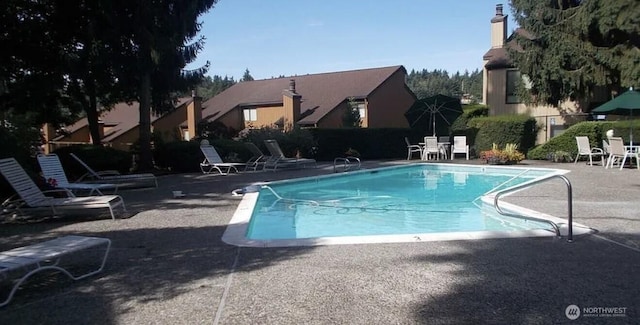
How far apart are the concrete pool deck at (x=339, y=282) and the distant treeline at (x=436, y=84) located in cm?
7160

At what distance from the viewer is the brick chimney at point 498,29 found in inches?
1183

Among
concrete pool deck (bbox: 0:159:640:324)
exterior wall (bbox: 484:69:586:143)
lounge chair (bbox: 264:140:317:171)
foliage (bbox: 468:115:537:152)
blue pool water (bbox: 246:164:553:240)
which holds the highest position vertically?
exterior wall (bbox: 484:69:586:143)

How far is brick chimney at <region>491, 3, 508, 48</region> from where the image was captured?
98.6 feet

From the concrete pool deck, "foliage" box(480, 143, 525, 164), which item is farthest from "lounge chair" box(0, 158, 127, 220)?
"foliage" box(480, 143, 525, 164)

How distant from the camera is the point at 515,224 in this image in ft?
25.1

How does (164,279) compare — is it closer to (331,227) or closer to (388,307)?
(388,307)

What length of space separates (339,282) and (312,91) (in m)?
35.2

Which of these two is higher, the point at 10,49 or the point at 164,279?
the point at 10,49

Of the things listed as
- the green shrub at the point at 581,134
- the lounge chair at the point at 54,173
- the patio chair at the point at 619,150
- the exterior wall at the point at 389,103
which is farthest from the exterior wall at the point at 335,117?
the lounge chair at the point at 54,173

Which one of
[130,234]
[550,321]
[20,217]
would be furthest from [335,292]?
[20,217]

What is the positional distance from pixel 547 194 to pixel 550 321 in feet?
23.5

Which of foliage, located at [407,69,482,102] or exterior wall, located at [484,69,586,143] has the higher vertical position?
foliage, located at [407,69,482,102]

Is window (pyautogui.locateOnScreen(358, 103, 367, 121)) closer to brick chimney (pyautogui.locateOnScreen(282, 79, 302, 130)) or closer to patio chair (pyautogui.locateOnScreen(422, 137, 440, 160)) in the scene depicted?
brick chimney (pyautogui.locateOnScreen(282, 79, 302, 130))

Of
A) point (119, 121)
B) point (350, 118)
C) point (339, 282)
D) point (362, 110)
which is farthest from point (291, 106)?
point (339, 282)
